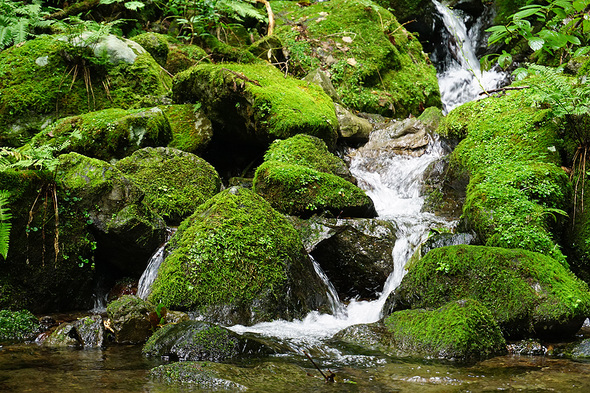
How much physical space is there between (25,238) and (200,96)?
13.5ft

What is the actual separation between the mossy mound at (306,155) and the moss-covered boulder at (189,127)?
1333mm

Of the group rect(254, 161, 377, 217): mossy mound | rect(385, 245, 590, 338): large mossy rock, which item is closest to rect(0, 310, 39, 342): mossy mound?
rect(254, 161, 377, 217): mossy mound

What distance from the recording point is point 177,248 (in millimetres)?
5160

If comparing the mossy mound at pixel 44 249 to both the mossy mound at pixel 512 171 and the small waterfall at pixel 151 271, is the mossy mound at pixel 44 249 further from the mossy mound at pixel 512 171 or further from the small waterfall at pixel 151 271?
the mossy mound at pixel 512 171

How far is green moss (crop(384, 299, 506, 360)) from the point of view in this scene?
3691 mm

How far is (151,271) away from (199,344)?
210 centimetres

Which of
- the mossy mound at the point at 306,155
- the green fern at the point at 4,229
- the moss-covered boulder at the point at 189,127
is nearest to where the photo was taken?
the green fern at the point at 4,229

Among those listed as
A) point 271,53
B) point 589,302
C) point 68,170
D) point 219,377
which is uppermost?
point 271,53

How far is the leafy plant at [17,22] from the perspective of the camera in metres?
7.96

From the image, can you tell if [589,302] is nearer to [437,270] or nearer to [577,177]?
[437,270]

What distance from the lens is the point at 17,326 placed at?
14.1ft

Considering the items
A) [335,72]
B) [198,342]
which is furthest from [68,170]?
[335,72]

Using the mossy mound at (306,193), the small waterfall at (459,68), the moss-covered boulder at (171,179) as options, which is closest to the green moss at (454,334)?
the mossy mound at (306,193)

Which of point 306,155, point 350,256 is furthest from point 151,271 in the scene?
point 306,155
